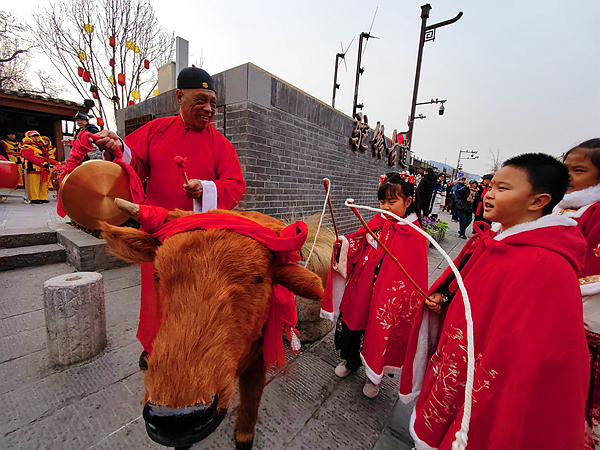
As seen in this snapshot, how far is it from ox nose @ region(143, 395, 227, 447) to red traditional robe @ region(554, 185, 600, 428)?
6.98 ft

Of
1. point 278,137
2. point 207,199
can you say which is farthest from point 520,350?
point 278,137

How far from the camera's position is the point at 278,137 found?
17.9 ft

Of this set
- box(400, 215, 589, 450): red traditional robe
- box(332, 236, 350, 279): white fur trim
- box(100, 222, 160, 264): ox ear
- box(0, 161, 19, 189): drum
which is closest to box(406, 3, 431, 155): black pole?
box(332, 236, 350, 279): white fur trim

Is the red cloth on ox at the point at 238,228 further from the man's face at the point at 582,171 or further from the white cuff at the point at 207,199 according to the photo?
the man's face at the point at 582,171

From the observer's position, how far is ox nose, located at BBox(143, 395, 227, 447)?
0.86 meters

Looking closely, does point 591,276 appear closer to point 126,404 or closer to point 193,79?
point 193,79

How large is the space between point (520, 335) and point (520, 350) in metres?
0.06

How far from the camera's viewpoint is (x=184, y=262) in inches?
43.4

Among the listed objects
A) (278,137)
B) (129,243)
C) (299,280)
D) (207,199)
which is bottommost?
(299,280)

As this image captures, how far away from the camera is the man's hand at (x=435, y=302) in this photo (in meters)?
1.61

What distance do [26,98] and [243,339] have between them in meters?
17.2

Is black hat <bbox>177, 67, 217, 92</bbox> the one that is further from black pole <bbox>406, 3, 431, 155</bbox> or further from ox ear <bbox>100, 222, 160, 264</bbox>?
black pole <bbox>406, 3, 431, 155</bbox>

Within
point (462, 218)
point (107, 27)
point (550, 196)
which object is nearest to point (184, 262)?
point (550, 196)

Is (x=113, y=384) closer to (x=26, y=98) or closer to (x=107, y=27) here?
(x=26, y=98)
